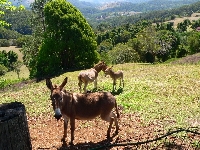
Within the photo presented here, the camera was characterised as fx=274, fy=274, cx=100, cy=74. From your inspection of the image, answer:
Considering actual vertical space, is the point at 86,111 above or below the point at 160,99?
above

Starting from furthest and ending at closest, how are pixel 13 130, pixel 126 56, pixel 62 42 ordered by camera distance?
pixel 126 56, pixel 62 42, pixel 13 130

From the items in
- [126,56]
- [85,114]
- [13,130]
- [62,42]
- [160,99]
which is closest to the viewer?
[13,130]

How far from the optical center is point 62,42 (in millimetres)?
36250

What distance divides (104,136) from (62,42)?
1064 inches

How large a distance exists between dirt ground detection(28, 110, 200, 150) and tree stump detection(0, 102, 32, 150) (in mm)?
4967

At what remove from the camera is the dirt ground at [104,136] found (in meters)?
9.20

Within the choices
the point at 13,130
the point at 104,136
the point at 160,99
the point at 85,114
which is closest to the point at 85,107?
the point at 85,114

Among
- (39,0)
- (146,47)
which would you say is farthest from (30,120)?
(146,47)

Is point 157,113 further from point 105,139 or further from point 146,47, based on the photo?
point 146,47

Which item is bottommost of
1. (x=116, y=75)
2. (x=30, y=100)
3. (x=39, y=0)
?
(x=30, y=100)

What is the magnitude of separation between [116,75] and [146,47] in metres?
41.8

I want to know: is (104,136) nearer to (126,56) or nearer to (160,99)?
(160,99)

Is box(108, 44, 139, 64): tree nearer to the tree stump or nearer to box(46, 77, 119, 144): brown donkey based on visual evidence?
box(46, 77, 119, 144): brown donkey

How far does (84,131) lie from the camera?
Result: 11.5 m
